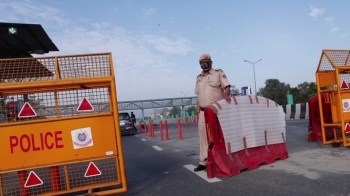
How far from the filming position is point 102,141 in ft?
15.4

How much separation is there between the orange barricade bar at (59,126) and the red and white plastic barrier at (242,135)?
1714 millimetres

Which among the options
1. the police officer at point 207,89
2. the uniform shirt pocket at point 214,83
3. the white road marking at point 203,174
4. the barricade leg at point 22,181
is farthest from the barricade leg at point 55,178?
the uniform shirt pocket at point 214,83

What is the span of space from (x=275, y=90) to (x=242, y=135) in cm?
6378

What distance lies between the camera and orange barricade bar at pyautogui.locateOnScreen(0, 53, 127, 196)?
14.8ft

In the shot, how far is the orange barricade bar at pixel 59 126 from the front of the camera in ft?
14.8

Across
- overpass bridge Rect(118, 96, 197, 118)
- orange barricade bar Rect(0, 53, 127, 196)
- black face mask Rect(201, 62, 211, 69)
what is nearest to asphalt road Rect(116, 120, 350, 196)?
orange barricade bar Rect(0, 53, 127, 196)

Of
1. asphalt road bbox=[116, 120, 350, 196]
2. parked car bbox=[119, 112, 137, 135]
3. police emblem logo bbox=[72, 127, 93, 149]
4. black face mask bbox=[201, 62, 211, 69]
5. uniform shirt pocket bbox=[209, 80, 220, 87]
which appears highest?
black face mask bbox=[201, 62, 211, 69]

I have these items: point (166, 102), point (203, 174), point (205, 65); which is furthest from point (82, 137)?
point (166, 102)

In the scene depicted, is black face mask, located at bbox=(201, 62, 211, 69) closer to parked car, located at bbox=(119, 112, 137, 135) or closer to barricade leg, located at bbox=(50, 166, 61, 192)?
barricade leg, located at bbox=(50, 166, 61, 192)

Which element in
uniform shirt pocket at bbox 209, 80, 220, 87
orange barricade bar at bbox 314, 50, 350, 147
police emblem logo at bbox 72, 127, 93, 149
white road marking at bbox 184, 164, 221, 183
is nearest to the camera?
police emblem logo at bbox 72, 127, 93, 149

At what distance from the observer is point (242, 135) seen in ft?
20.2

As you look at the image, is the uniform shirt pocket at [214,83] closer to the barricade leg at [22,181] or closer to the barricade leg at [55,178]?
the barricade leg at [55,178]

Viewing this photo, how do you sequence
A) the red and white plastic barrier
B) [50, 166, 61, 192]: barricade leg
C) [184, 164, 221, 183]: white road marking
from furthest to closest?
1. the red and white plastic barrier
2. [184, 164, 221, 183]: white road marking
3. [50, 166, 61, 192]: barricade leg

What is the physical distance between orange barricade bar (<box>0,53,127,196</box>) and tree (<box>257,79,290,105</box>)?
5885cm
